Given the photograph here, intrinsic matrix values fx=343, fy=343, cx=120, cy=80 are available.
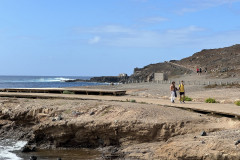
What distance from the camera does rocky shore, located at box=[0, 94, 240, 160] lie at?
13.2m

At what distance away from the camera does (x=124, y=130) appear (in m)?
16.7

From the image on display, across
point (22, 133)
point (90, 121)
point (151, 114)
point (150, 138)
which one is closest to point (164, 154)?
point (150, 138)

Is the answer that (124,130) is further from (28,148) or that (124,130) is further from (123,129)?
(28,148)

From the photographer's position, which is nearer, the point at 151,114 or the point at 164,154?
the point at 164,154

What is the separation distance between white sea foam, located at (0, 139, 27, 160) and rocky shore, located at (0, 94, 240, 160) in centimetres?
53

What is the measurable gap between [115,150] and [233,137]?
562 cm

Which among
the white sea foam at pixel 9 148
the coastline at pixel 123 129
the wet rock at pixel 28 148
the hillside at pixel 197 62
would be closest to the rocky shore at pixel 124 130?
the coastline at pixel 123 129

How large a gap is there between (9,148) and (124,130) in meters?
6.32

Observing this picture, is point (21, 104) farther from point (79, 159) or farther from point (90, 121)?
point (79, 159)

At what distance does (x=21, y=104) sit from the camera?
2247cm

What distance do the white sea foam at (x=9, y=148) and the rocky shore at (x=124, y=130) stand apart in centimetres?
53

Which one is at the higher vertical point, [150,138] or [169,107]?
[169,107]

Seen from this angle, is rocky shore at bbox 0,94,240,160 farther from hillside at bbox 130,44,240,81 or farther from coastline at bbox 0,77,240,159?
hillside at bbox 130,44,240,81

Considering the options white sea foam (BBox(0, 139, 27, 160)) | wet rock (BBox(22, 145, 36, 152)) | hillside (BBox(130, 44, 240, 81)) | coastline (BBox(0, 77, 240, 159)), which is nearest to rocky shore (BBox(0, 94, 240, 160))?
coastline (BBox(0, 77, 240, 159))
